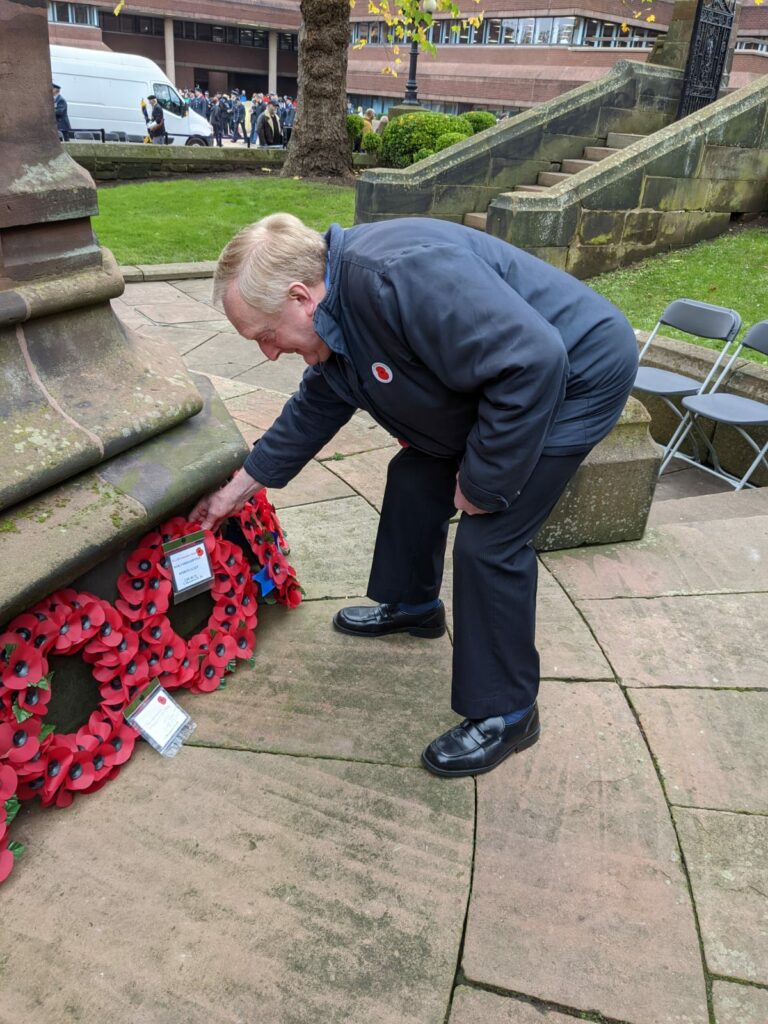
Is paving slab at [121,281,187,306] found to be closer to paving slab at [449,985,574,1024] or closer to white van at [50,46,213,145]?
paving slab at [449,985,574,1024]

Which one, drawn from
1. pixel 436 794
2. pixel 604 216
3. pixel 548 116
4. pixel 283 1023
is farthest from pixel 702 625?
pixel 548 116

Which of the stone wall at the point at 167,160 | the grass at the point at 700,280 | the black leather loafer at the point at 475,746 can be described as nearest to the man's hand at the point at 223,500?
the black leather loafer at the point at 475,746

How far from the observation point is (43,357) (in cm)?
221

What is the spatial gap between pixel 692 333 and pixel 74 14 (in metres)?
47.8

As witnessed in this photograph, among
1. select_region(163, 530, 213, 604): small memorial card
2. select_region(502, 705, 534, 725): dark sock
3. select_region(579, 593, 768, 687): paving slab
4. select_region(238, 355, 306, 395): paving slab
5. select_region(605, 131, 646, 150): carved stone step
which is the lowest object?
select_region(238, 355, 306, 395): paving slab

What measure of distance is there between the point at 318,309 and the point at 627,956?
63.3 inches

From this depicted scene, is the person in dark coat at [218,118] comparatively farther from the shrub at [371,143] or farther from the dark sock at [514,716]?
the dark sock at [514,716]

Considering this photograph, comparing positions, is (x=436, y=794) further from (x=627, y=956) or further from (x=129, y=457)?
(x=129, y=457)

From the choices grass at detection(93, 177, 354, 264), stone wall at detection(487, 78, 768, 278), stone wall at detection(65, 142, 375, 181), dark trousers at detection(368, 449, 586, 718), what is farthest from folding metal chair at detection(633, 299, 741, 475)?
stone wall at detection(65, 142, 375, 181)

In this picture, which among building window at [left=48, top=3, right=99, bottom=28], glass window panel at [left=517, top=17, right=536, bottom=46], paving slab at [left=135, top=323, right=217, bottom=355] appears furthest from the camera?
building window at [left=48, top=3, right=99, bottom=28]

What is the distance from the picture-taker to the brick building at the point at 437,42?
3109 cm

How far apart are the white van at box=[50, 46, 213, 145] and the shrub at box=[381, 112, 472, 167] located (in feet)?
32.4

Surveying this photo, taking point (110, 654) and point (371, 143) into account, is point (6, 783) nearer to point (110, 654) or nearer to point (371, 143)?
point (110, 654)

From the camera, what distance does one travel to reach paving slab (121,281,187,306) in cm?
729
